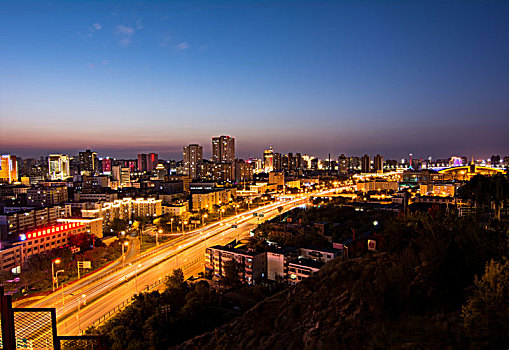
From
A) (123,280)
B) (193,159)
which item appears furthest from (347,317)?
(193,159)

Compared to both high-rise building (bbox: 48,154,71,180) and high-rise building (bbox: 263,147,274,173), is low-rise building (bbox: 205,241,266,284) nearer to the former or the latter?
high-rise building (bbox: 48,154,71,180)

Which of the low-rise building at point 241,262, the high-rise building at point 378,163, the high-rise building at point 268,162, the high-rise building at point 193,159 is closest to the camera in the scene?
the low-rise building at point 241,262

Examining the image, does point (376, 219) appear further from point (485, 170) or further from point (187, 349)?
point (485, 170)

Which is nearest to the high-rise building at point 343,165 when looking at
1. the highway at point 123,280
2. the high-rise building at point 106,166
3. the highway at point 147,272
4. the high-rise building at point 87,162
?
the high-rise building at point 106,166

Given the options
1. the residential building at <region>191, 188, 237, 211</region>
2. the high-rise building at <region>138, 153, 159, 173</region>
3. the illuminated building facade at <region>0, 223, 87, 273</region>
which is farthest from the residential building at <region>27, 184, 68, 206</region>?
the high-rise building at <region>138, 153, 159, 173</region>

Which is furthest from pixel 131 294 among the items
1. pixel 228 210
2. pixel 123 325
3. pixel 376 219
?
pixel 228 210

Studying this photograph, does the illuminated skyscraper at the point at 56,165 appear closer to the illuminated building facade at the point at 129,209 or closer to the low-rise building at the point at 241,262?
the illuminated building facade at the point at 129,209

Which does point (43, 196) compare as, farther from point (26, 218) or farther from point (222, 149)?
point (222, 149)
